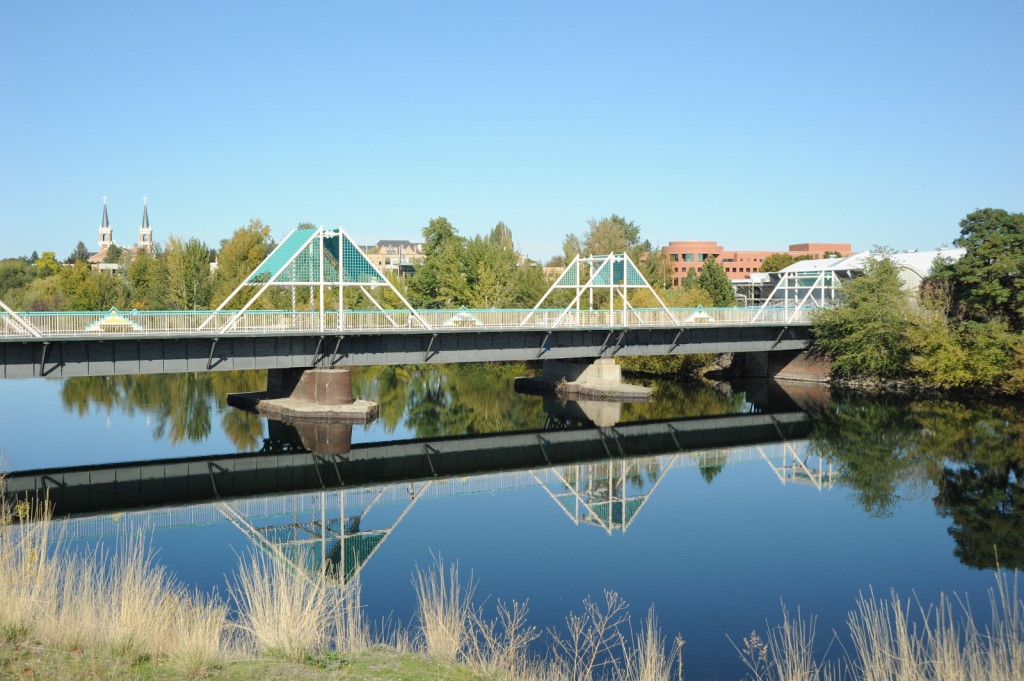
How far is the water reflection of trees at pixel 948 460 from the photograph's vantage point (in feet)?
90.4

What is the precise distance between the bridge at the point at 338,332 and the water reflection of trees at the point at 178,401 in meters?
3.59

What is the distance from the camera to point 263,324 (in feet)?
146

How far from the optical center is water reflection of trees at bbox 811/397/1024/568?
2756 centimetres

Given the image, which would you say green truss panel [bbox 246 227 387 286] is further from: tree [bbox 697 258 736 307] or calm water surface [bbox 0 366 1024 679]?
tree [bbox 697 258 736 307]

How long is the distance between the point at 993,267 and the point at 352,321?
38.7 meters

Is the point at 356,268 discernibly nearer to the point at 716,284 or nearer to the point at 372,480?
the point at 372,480

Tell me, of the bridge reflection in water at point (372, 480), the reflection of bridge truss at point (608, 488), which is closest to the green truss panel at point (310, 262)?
the bridge reflection in water at point (372, 480)

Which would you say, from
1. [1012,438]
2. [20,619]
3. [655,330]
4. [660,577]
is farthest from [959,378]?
[20,619]

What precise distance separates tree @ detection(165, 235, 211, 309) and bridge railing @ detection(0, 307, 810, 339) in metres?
54.1

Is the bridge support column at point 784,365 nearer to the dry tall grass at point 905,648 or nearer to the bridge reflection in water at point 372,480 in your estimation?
the bridge reflection in water at point 372,480

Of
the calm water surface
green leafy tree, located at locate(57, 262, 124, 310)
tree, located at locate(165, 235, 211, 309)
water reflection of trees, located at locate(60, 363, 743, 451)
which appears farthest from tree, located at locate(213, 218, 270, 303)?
the calm water surface

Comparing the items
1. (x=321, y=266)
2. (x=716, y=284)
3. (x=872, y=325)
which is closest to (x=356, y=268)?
(x=321, y=266)

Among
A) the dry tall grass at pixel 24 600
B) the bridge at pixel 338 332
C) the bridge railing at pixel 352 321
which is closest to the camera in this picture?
the dry tall grass at pixel 24 600

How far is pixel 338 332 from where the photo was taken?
150 ft
